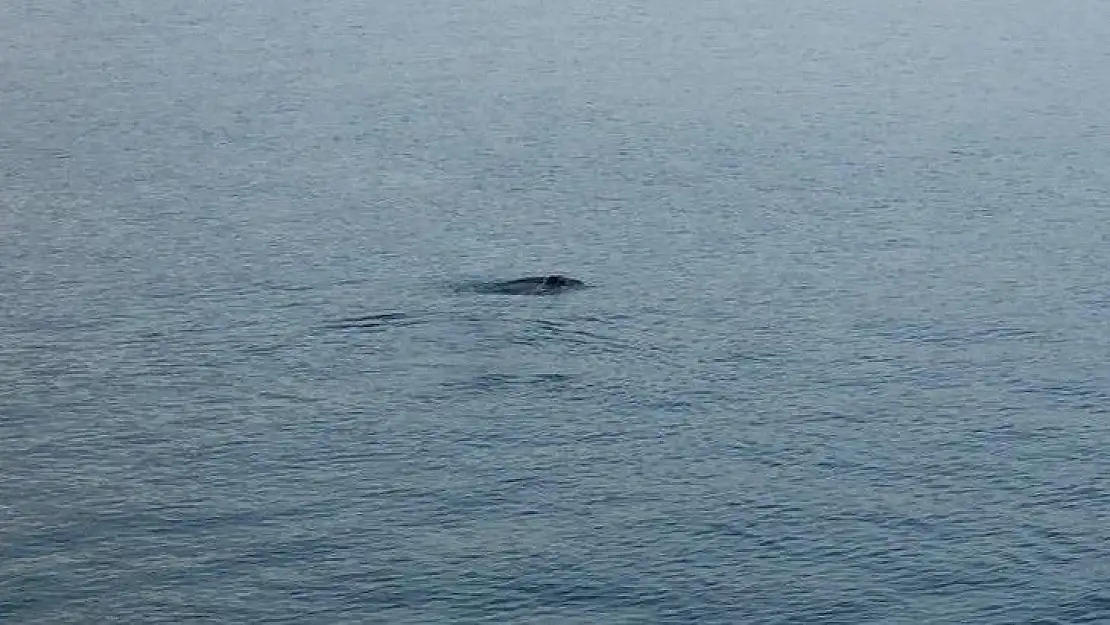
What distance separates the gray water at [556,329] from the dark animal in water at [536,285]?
1.46m

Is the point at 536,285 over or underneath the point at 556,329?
over

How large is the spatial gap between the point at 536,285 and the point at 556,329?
663 centimetres

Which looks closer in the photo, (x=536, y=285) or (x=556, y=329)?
(x=556, y=329)

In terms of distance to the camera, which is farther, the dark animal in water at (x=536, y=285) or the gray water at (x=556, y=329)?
the dark animal in water at (x=536, y=285)

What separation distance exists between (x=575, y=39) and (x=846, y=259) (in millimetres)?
54653

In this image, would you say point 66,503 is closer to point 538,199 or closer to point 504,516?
point 504,516

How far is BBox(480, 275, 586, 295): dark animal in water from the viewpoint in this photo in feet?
343

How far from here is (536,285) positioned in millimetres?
105250

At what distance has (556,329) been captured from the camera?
99062 millimetres

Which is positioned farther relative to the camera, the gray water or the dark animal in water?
the dark animal in water

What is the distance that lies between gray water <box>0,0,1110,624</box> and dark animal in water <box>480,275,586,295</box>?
146cm

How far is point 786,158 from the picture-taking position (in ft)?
420

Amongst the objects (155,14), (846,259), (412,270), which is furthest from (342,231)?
(155,14)

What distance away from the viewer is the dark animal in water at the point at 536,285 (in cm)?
10469
